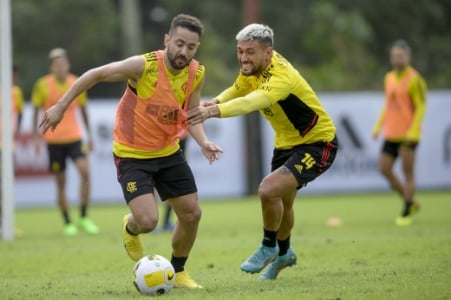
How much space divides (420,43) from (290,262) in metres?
22.7

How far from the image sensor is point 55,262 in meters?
10.8

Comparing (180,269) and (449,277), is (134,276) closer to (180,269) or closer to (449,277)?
(180,269)

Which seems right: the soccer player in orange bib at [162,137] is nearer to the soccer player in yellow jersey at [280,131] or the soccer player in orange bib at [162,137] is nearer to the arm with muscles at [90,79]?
the arm with muscles at [90,79]

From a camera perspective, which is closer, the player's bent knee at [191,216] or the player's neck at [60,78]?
the player's bent knee at [191,216]

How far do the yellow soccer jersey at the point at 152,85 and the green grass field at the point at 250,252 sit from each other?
3.90ft

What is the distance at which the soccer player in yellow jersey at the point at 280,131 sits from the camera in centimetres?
852

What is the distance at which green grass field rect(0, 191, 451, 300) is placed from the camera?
8.04 m

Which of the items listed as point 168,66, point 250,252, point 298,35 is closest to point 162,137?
point 168,66

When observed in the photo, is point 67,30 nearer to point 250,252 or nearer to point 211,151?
point 250,252

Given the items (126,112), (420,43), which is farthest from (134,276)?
(420,43)

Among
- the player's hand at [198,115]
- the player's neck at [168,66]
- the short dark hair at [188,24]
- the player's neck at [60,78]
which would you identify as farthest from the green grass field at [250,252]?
the player's neck at [60,78]

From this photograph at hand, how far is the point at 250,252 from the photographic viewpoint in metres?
11.4

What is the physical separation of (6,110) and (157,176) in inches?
220

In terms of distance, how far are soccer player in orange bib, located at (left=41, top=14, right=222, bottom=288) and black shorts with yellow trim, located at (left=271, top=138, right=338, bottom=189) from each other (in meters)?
0.83
